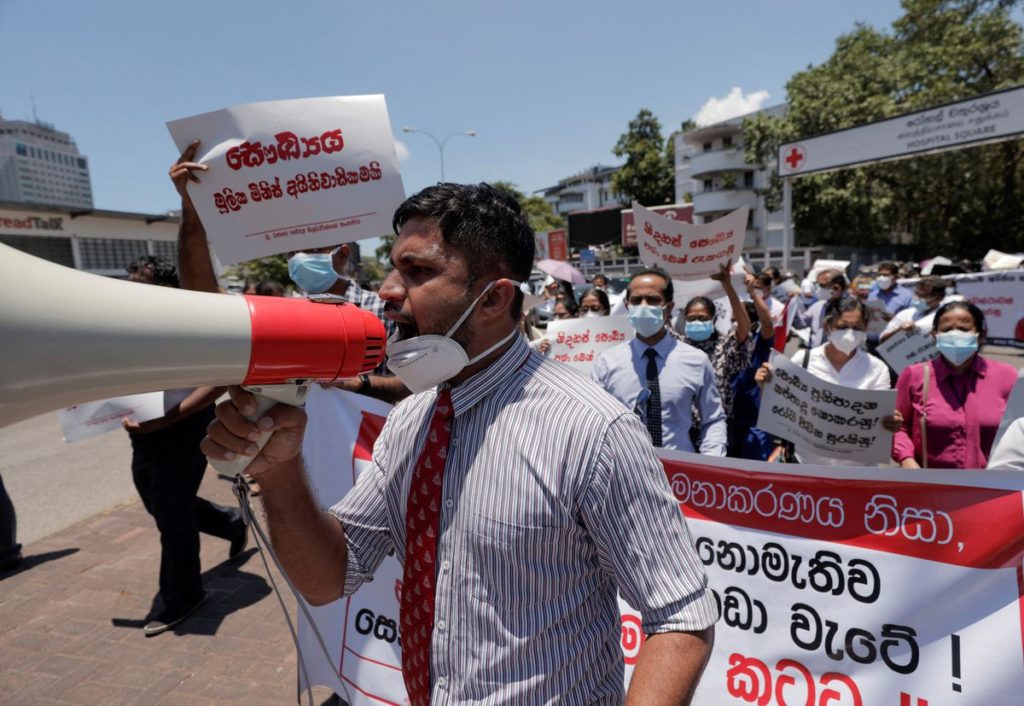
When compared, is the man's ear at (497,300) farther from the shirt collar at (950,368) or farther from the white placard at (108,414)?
the shirt collar at (950,368)

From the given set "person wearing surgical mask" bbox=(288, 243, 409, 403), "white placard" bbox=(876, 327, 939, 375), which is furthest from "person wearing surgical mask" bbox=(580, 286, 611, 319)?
"person wearing surgical mask" bbox=(288, 243, 409, 403)

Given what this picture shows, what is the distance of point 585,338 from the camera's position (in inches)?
219

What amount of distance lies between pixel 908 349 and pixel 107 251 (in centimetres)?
4203

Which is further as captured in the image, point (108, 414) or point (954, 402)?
point (108, 414)

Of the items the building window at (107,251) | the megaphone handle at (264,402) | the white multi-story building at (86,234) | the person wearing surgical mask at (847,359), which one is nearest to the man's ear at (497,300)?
the megaphone handle at (264,402)

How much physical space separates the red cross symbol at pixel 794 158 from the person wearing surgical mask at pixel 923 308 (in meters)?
11.8

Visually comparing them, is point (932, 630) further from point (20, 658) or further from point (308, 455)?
point (20, 658)

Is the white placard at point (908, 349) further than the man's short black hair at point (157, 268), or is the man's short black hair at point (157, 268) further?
the white placard at point (908, 349)

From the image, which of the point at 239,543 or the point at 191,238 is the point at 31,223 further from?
the point at 191,238

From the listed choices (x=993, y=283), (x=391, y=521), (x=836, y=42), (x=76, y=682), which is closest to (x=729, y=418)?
(x=391, y=521)

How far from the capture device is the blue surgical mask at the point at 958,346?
354cm

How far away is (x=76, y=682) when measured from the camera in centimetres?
327

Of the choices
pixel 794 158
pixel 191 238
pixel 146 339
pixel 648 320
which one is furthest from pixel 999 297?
pixel 146 339

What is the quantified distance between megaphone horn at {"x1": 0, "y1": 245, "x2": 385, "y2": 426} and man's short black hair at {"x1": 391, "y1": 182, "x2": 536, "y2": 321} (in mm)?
243
